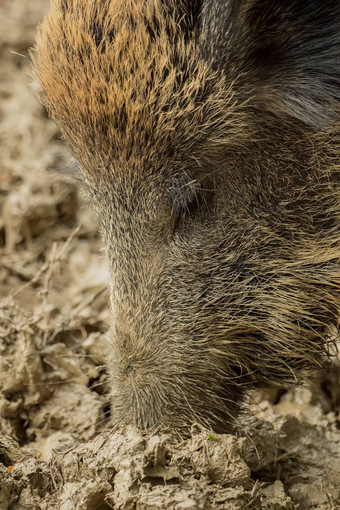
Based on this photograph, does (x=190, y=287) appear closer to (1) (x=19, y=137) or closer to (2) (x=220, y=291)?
(2) (x=220, y=291)

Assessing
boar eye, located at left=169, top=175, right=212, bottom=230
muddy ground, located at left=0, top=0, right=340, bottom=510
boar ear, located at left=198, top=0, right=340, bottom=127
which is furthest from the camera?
boar eye, located at left=169, top=175, right=212, bottom=230

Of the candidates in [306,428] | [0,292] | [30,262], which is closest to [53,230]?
[30,262]

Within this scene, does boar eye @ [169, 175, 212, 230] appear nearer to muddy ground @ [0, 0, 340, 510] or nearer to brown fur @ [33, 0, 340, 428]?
brown fur @ [33, 0, 340, 428]

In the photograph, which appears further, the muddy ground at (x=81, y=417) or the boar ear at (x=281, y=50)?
the boar ear at (x=281, y=50)

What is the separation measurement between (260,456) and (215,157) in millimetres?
1291

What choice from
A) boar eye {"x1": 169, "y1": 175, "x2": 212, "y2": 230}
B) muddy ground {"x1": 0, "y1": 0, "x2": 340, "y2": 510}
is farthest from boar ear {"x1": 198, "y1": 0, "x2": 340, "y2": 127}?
muddy ground {"x1": 0, "y1": 0, "x2": 340, "y2": 510}

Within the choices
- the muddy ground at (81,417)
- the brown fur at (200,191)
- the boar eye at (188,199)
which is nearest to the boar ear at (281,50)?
the brown fur at (200,191)

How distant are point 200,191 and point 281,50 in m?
0.60

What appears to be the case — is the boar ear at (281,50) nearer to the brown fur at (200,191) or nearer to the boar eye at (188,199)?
the brown fur at (200,191)

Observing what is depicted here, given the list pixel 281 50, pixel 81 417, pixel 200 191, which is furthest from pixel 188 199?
pixel 81 417

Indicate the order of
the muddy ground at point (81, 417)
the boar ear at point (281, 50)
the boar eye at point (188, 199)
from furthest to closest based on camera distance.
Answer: the boar eye at point (188, 199), the boar ear at point (281, 50), the muddy ground at point (81, 417)

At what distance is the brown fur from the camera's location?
9.18 feet

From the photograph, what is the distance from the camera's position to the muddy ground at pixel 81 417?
2.53 metres

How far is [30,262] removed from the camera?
5.15 m
